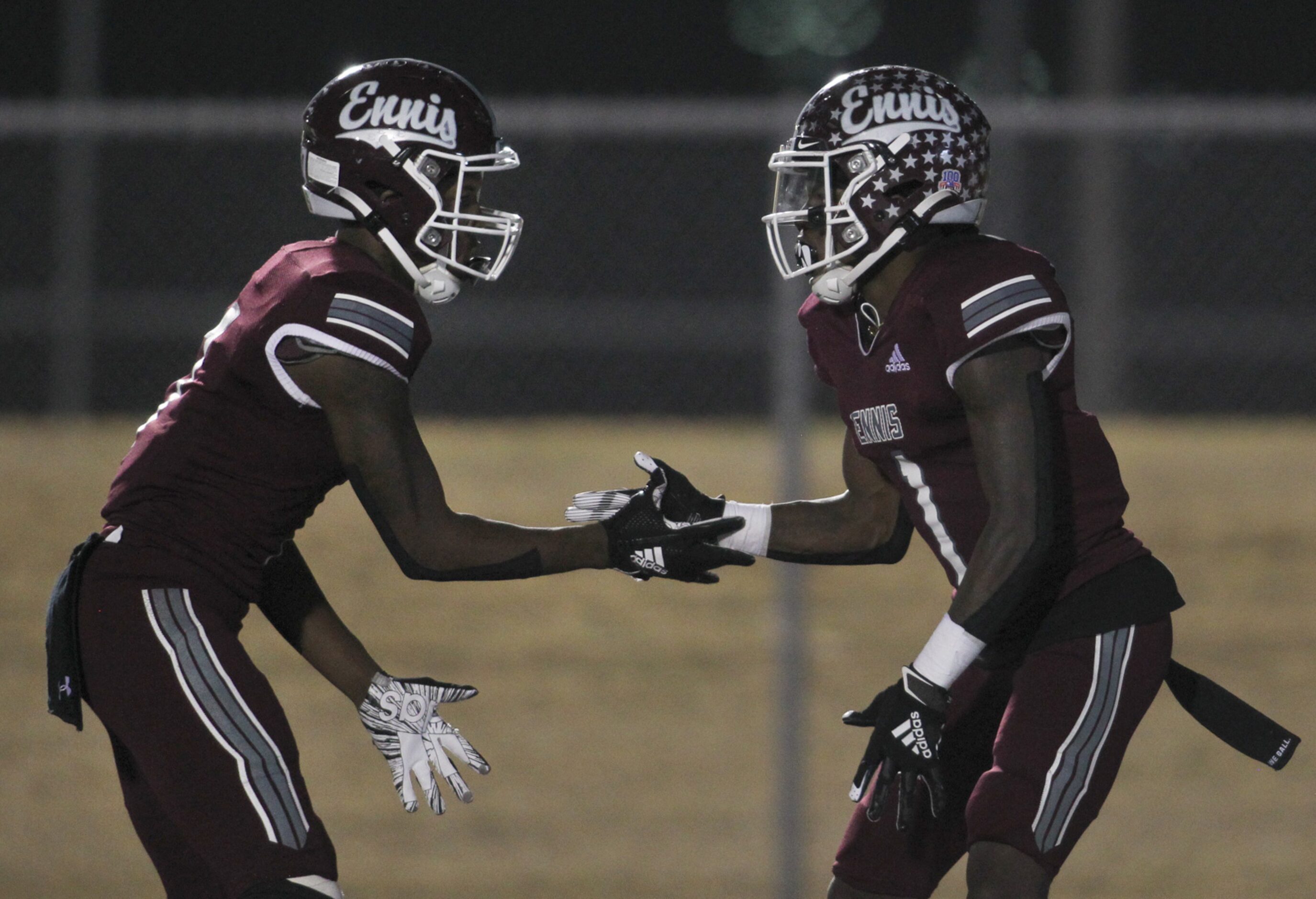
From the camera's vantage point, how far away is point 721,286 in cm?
928

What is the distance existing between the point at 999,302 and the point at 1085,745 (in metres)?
0.83

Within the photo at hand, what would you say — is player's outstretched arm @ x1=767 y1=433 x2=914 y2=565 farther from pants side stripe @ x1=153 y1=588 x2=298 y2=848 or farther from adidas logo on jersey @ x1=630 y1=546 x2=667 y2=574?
pants side stripe @ x1=153 y1=588 x2=298 y2=848

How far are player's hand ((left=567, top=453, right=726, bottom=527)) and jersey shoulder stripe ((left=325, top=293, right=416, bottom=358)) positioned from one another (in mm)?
656

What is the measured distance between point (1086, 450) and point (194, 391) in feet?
5.69

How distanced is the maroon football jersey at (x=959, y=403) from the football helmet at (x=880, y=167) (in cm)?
9

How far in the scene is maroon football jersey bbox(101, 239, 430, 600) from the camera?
3.16 meters

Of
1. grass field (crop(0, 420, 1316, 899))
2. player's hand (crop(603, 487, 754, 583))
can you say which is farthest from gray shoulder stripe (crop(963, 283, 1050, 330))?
grass field (crop(0, 420, 1316, 899))

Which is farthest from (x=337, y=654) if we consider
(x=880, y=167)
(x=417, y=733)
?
(x=880, y=167)

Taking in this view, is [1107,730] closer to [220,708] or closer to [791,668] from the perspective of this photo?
[220,708]

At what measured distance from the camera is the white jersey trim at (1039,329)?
3123mm

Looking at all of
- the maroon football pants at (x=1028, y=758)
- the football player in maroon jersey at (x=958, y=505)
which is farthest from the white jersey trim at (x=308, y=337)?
the maroon football pants at (x=1028, y=758)

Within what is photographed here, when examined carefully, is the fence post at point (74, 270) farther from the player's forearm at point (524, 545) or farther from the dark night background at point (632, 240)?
the player's forearm at point (524, 545)

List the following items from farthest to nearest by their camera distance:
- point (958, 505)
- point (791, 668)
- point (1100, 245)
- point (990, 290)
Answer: point (1100, 245), point (791, 668), point (958, 505), point (990, 290)

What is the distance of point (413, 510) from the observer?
3.21 m
